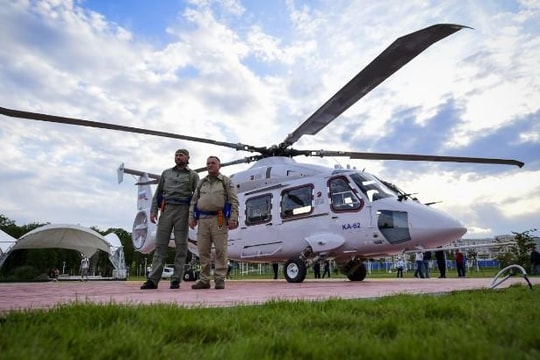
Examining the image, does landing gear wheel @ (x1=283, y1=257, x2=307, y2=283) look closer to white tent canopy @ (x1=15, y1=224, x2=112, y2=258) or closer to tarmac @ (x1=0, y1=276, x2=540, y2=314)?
tarmac @ (x1=0, y1=276, x2=540, y2=314)

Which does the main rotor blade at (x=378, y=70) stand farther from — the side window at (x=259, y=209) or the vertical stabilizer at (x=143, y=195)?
the vertical stabilizer at (x=143, y=195)

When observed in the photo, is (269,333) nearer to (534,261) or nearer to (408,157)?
(408,157)

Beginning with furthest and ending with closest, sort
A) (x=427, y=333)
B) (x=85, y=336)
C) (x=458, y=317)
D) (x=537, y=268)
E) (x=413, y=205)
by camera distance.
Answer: (x=537, y=268) < (x=413, y=205) < (x=458, y=317) < (x=427, y=333) < (x=85, y=336)

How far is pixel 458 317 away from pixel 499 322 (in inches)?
16.2

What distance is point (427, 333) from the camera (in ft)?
6.69

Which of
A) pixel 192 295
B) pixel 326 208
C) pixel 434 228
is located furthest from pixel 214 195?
pixel 434 228

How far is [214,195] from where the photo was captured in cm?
683

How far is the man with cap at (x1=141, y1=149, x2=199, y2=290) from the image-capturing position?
696 cm

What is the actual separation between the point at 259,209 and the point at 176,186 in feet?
14.3

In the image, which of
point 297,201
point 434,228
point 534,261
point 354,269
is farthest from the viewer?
point 534,261

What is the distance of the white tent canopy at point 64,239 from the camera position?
24500 mm

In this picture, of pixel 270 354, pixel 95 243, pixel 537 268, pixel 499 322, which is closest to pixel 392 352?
pixel 270 354

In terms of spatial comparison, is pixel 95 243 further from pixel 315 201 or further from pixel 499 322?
pixel 499 322

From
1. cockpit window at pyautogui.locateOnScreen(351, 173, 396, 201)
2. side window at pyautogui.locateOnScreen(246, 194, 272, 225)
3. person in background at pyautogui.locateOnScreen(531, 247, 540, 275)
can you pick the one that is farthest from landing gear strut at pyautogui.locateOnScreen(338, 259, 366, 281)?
person in background at pyautogui.locateOnScreen(531, 247, 540, 275)
